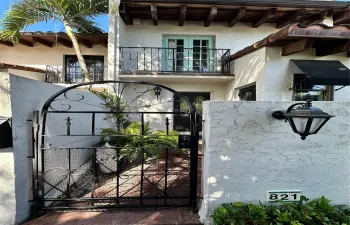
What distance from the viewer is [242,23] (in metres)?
8.92

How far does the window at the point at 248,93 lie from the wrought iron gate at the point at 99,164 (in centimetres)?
372

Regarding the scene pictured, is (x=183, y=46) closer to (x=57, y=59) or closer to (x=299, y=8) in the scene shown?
(x=299, y=8)

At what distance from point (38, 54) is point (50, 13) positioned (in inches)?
132

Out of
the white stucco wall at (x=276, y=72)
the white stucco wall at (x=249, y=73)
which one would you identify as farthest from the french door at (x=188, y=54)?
the white stucco wall at (x=276, y=72)

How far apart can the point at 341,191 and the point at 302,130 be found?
50.3 inches

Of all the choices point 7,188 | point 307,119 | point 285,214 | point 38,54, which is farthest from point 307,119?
point 38,54

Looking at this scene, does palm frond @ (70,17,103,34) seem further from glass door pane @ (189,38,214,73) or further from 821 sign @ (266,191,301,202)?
821 sign @ (266,191,301,202)

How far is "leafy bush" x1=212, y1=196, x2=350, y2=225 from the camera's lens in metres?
2.35

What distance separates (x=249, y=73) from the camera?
22.8 ft

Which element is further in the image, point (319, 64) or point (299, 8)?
point (299, 8)

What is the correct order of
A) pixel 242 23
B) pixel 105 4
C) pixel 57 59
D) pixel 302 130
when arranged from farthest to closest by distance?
1. pixel 57 59
2. pixel 242 23
3. pixel 105 4
4. pixel 302 130

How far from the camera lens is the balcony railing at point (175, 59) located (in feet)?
28.1

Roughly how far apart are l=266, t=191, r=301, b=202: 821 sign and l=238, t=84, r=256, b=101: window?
4882mm

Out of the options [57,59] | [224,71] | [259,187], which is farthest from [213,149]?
[57,59]
